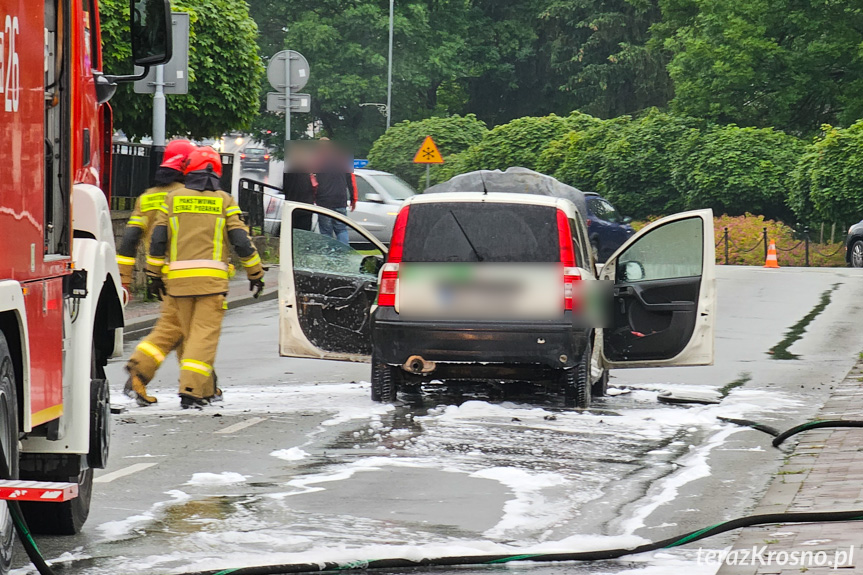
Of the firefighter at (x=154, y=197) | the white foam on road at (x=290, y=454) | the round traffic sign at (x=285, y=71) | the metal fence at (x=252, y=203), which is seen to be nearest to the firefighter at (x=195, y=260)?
the firefighter at (x=154, y=197)

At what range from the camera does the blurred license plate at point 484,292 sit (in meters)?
10.8

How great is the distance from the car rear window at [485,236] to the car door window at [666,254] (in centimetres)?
115

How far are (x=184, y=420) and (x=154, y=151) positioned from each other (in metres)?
9.97

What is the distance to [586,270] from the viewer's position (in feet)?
37.2

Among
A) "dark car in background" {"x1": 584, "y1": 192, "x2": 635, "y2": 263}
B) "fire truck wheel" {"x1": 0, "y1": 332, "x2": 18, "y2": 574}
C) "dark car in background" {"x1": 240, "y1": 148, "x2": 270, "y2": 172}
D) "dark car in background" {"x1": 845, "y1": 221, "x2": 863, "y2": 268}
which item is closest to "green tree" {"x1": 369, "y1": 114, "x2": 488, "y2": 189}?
"dark car in background" {"x1": 845, "y1": 221, "x2": 863, "y2": 268}

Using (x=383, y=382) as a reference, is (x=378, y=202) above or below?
above

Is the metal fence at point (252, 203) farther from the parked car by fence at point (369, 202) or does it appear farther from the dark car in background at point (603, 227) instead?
the dark car in background at point (603, 227)

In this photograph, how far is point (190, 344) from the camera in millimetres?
10922

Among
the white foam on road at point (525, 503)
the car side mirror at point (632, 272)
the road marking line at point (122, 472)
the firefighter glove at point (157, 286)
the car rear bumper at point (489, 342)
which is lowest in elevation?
the road marking line at point (122, 472)

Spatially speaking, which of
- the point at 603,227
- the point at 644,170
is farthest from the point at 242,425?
the point at 644,170

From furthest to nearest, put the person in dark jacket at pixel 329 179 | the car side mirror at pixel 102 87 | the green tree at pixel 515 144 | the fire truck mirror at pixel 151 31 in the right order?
the green tree at pixel 515 144
the person in dark jacket at pixel 329 179
the car side mirror at pixel 102 87
the fire truck mirror at pixel 151 31

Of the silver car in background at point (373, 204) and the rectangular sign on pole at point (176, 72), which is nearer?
the rectangular sign on pole at point (176, 72)

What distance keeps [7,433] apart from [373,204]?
23.9m

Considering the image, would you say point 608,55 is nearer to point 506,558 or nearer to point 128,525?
point 128,525
